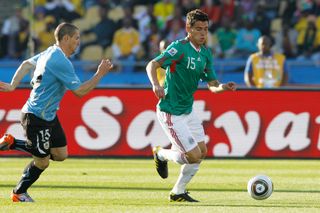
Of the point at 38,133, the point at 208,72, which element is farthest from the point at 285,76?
the point at 38,133

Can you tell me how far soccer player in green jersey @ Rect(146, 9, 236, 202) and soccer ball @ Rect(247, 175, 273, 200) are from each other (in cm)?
66

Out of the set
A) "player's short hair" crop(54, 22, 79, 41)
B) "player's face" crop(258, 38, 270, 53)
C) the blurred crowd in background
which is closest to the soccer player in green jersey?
"player's short hair" crop(54, 22, 79, 41)

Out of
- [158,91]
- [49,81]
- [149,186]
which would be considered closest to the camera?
[158,91]

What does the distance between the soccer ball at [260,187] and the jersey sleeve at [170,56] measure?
1609mm

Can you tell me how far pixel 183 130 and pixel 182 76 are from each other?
62 centimetres

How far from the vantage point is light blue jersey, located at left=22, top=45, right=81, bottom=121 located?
1038cm

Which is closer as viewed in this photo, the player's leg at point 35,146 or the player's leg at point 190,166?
the player's leg at point 35,146

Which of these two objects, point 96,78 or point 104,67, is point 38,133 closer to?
point 96,78

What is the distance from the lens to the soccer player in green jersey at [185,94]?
10945 millimetres

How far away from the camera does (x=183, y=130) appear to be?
433 inches

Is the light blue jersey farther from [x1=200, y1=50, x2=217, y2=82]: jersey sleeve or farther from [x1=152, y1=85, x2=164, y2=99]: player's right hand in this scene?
[x1=200, y1=50, x2=217, y2=82]: jersey sleeve

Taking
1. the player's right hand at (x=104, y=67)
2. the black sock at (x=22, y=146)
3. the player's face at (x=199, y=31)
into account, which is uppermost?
the player's face at (x=199, y=31)

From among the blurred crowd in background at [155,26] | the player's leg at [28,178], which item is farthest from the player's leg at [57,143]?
the blurred crowd in background at [155,26]

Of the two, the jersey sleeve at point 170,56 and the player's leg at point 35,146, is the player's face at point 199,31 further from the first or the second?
the player's leg at point 35,146
